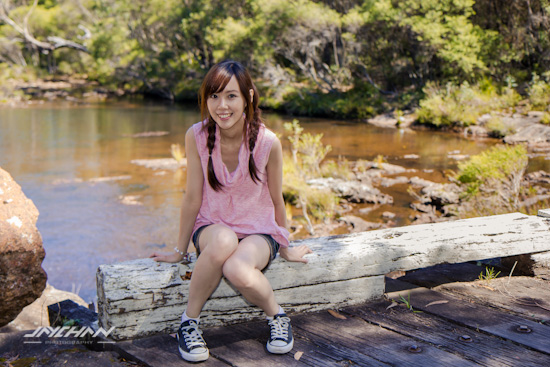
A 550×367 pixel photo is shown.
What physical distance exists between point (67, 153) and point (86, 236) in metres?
6.90

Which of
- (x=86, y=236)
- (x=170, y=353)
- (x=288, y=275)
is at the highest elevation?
(x=288, y=275)

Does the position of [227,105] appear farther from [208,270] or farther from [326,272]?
[326,272]

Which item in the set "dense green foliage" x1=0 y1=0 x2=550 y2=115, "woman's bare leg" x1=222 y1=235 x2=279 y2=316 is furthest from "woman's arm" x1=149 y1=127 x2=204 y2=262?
"dense green foliage" x1=0 y1=0 x2=550 y2=115

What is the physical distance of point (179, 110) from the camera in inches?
955

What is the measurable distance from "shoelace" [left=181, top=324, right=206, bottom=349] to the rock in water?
1.16 meters

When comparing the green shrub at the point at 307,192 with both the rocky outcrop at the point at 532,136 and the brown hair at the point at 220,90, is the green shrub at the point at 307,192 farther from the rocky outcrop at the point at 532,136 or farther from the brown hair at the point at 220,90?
the rocky outcrop at the point at 532,136

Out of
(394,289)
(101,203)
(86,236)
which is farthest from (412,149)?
(394,289)

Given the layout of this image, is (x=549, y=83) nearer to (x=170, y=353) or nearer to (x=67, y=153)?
(x=67, y=153)

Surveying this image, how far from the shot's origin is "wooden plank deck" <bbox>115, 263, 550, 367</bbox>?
229 centimetres

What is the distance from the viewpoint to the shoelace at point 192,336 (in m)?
2.29

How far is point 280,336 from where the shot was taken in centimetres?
235

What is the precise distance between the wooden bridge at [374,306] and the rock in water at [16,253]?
765 mm

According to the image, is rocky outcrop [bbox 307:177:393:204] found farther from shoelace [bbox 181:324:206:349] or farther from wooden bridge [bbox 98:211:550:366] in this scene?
shoelace [bbox 181:324:206:349]

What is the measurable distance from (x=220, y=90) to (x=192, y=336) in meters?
1.15
